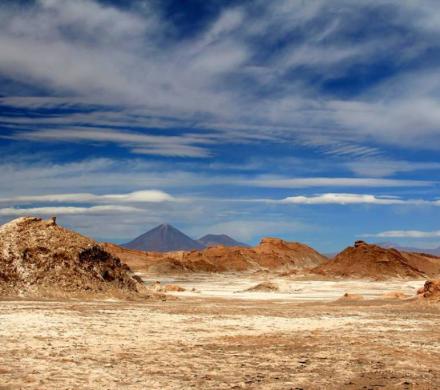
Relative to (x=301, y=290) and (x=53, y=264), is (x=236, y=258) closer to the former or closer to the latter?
(x=301, y=290)

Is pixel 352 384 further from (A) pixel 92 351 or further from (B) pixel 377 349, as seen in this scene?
(A) pixel 92 351

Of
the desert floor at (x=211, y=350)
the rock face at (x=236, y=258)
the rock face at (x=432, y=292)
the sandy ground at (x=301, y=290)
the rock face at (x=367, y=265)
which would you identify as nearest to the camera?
the desert floor at (x=211, y=350)

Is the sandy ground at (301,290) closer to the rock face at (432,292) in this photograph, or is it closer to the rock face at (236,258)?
the rock face at (432,292)

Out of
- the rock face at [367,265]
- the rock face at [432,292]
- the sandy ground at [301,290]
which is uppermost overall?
the rock face at [367,265]

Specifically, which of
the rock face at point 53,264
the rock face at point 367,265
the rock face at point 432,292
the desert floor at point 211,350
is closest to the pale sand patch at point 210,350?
the desert floor at point 211,350

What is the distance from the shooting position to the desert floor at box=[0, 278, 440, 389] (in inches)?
440

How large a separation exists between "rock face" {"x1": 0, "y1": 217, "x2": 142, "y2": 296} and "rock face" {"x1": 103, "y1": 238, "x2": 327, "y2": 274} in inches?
2727

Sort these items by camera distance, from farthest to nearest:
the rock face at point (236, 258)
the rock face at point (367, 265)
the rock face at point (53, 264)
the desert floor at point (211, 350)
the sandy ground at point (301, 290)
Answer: the rock face at point (236, 258), the rock face at point (367, 265), the sandy ground at point (301, 290), the rock face at point (53, 264), the desert floor at point (211, 350)

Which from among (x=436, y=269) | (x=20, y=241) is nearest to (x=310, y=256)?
(x=436, y=269)

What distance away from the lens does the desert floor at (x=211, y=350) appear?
11.2 meters

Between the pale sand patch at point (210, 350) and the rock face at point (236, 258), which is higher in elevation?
the rock face at point (236, 258)

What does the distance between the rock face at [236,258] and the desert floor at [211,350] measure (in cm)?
8498

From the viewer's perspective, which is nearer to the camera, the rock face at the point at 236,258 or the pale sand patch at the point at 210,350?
the pale sand patch at the point at 210,350

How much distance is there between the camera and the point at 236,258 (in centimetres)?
13300
